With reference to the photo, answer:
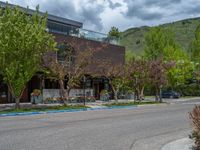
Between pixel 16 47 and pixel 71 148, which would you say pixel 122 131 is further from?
pixel 16 47

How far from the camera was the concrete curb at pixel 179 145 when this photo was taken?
11157 mm

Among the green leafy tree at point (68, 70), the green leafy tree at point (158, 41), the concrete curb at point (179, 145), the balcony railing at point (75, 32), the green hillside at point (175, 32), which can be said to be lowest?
the concrete curb at point (179, 145)

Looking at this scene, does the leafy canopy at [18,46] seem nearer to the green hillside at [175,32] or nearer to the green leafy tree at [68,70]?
the green leafy tree at [68,70]

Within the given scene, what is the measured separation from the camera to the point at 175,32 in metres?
131

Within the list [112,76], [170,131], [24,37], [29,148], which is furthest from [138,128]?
[112,76]

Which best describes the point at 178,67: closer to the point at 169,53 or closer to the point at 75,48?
the point at 169,53

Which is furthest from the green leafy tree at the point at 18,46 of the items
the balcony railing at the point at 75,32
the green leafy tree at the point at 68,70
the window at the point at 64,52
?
the balcony railing at the point at 75,32

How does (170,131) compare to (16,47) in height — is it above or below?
below

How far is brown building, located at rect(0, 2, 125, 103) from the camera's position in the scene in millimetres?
39875

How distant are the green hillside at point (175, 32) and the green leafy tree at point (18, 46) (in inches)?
3541

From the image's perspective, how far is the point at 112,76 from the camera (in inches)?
1560

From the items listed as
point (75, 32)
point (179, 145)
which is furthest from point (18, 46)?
point (179, 145)

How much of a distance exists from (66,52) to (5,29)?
1244 centimetres

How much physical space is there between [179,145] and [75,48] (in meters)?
30.6
